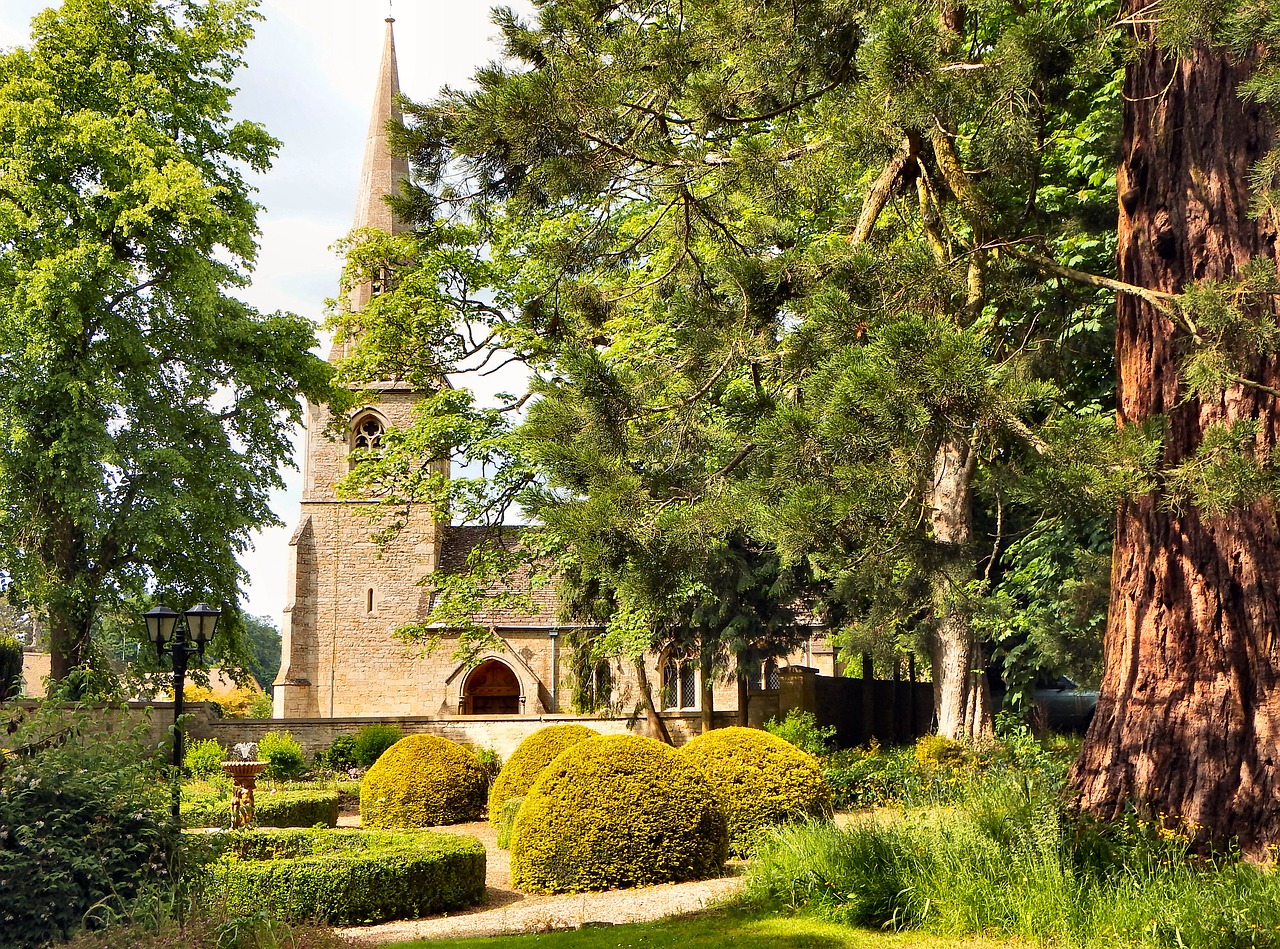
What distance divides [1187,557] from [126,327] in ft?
56.3

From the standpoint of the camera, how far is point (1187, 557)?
7449 mm

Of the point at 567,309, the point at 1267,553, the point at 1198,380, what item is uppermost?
the point at 567,309

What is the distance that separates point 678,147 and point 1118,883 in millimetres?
5884

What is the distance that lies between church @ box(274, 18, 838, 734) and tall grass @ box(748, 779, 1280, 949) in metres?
21.7

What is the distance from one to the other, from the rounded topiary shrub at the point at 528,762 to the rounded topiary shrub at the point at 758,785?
10.7 ft

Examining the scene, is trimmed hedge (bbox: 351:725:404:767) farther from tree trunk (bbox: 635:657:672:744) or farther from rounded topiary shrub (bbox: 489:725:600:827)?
rounded topiary shrub (bbox: 489:725:600:827)

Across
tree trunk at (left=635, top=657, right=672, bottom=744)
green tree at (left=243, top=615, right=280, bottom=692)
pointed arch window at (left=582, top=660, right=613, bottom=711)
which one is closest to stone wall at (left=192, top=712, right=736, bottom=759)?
tree trunk at (left=635, top=657, right=672, bottom=744)

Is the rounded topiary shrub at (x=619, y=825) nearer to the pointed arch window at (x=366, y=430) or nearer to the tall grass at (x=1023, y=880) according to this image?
the tall grass at (x=1023, y=880)

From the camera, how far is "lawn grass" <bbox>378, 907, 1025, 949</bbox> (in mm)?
6574

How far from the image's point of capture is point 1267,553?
7266 mm

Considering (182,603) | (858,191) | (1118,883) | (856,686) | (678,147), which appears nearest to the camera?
(1118,883)

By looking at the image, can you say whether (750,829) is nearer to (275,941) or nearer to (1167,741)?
(1167,741)

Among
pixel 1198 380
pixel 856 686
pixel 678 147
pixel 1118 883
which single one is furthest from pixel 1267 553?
pixel 856 686

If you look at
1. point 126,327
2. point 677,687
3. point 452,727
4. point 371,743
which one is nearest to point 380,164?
point 126,327
